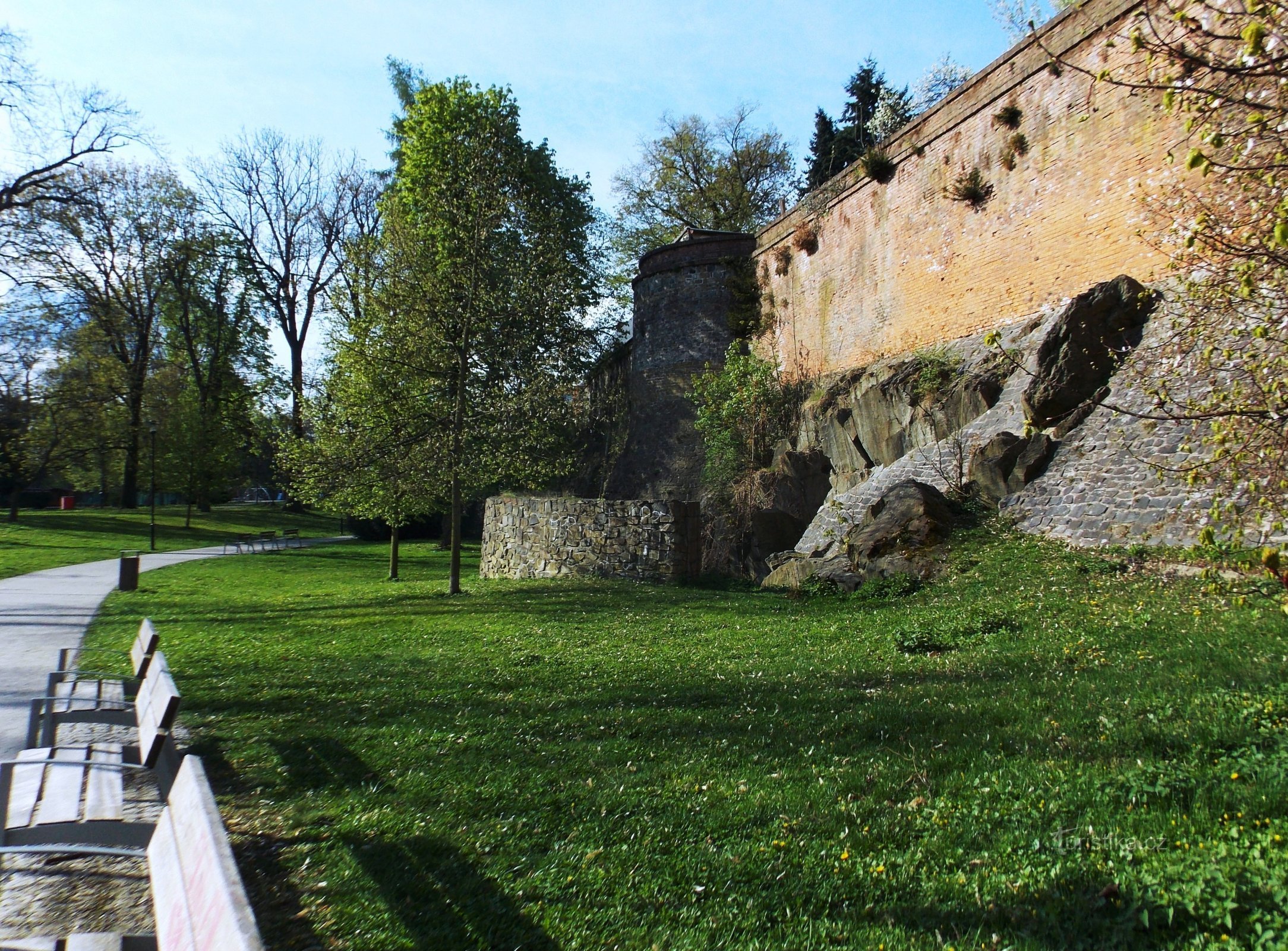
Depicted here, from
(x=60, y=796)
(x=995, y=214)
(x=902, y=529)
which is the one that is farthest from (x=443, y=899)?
(x=995, y=214)

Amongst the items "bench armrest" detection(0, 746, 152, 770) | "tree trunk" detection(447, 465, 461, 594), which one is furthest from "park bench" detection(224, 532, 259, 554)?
"bench armrest" detection(0, 746, 152, 770)

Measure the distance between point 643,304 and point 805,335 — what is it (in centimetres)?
784

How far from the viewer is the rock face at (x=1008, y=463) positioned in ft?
39.6

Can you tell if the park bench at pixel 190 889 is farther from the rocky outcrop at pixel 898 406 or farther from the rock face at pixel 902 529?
the rocky outcrop at pixel 898 406

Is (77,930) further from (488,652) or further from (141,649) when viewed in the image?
(488,652)

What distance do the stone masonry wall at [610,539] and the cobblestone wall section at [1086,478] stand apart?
7.26ft

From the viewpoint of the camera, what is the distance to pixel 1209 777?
371cm

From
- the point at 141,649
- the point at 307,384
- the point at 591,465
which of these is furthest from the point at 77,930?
the point at 307,384

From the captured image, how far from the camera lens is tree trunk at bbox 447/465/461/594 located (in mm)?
14312

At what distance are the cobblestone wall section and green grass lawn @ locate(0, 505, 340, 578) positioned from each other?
18.1 metres

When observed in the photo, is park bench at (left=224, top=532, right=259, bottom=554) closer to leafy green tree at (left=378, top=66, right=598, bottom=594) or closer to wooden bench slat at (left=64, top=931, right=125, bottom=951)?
leafy green tree at (left=378, top=66, right=598, bottom=594)

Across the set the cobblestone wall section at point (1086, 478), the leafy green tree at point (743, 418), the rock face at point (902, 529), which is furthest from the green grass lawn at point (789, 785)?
the leafy green tree at point (743, 418)

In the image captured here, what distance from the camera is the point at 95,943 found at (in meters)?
2.81

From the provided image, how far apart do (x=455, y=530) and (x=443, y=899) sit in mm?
11157
